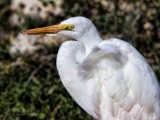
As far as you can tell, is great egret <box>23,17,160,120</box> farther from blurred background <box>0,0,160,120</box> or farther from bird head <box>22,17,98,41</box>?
blurred background <box>0,0,160,120</box>

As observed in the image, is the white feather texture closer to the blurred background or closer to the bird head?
the bird head

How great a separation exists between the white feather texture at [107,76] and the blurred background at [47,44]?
1035 millimetres

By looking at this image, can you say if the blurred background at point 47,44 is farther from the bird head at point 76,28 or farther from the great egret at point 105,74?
the bird head at point 76,28

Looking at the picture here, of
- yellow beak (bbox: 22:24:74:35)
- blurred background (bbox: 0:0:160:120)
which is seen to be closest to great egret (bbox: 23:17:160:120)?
yellow beak (bbox: 22:24:74:35)

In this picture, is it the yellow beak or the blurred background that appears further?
the blurred background

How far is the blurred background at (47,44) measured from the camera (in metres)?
5.28

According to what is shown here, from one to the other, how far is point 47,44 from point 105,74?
2371 mm

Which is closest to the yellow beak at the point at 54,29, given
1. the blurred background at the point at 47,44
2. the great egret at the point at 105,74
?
the great egret at the point at 105,74

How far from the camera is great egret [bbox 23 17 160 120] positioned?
3.94 metres

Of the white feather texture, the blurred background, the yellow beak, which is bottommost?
the blurred background

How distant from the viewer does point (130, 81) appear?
3.97 m

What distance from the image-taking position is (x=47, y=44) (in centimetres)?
625

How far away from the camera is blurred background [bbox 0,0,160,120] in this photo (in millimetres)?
5281

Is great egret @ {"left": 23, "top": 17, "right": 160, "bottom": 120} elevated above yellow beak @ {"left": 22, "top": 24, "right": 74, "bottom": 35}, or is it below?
below
